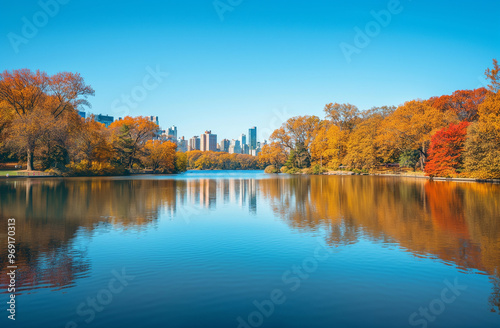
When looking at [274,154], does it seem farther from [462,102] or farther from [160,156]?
[462,102]

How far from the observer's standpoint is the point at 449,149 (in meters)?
42.8

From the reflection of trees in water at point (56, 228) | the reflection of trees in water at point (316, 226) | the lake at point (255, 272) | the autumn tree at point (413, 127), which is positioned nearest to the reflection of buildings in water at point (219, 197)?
the reflection of trees in water at point (316, 226)

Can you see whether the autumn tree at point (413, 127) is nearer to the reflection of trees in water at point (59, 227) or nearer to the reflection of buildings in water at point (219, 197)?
the reflection of buildings in water at point (219, 197)

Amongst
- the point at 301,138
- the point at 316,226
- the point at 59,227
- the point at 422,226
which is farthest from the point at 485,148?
the point at 301,138

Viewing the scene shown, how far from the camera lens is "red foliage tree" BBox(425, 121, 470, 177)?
42406 mm

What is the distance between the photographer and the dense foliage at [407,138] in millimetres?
37781

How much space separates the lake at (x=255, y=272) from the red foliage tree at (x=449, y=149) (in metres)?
34.6

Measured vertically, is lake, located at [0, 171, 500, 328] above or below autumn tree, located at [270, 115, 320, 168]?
below

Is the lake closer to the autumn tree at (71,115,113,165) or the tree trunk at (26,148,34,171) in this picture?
the tree trunk at (26,148,34,171)

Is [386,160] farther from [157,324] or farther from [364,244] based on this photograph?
[157,324]

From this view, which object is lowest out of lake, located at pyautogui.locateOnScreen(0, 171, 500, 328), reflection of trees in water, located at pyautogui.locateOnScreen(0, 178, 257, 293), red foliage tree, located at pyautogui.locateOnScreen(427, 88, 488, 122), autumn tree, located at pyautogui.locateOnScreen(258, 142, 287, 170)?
lake, located at pyautogui.locateOnScreen(0, 171, 500, 328)

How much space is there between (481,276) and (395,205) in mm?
11091

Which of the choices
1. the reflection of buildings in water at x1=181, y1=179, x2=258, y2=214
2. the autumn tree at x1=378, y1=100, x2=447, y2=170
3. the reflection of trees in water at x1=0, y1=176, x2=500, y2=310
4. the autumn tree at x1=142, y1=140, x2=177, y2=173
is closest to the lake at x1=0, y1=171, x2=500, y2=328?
the reflection of trees in water at x1=0, y1=176, x2=500, y2=310

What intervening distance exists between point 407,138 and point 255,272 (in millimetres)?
56649
